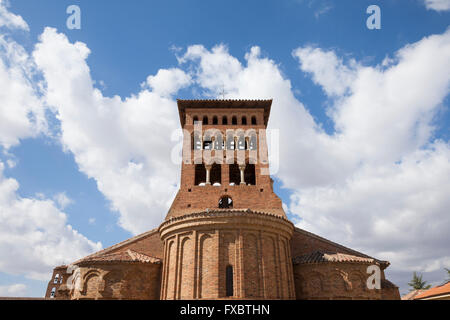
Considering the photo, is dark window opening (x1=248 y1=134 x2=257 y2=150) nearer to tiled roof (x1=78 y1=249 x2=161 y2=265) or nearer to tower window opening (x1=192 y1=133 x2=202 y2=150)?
tower window opening (x1=192 y1=133 x2=202 y2=150)

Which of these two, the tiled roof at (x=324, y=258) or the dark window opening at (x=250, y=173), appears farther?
the dark window opening at (x=250, y=173)

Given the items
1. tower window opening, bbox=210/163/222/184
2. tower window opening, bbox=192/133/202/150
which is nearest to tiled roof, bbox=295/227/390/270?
tower window opening, bbox=210/163/222/184

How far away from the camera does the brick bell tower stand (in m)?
16.7

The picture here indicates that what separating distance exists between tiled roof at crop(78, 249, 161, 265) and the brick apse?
0.06 meters

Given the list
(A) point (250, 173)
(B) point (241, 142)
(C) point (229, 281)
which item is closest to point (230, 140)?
(B) point (241, 142)

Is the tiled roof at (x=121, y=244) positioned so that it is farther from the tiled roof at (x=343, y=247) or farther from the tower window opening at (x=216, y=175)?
the tiled roof at (x=343, y=247)

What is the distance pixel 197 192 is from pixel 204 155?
11.7ft

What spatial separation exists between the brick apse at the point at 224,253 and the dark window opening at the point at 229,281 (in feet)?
0.17

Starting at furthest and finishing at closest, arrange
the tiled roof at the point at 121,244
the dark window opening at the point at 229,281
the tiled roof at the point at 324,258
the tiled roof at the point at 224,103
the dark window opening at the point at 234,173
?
the tiled roof at the point at 224,103 < the dark window opening at the point at 234,173 < the tiled roof at the point at 121,244 < the tiled roof at the point at 324,258 < the dark window opening at the point at 229,281

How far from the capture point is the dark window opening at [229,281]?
16.4 metres

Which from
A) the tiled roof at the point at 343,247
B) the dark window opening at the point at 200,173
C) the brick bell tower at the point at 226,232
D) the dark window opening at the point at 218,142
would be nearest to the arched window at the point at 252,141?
the brick bell tower at the point at 226,232

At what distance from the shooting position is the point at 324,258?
66.4 ft
